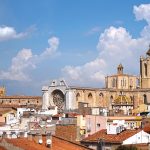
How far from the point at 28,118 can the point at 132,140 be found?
2316 centimetres

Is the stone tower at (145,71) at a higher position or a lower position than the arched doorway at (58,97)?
higher

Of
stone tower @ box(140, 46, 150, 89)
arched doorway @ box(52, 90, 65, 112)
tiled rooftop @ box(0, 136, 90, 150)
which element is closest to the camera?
tiled rooftop @ box(0, 136, 90, 150)

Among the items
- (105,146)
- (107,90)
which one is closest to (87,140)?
(105,146)

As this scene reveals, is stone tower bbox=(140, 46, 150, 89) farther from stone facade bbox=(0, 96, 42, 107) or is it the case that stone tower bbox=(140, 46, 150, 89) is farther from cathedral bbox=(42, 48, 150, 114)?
stone facade bbox=(0, 96, 42, 107)

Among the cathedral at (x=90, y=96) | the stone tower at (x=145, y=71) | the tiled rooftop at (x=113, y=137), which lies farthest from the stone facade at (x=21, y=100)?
the tiled rooftop at (x=113, y=137)

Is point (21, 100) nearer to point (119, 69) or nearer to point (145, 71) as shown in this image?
point (119, 69)

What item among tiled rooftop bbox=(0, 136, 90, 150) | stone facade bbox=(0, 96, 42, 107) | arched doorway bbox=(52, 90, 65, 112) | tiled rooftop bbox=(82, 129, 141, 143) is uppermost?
stone facade bbox=(0, 96, 42, 107)

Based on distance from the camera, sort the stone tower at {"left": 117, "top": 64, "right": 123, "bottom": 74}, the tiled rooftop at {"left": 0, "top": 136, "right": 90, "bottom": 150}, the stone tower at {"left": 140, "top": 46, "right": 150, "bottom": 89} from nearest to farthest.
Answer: the tiled rooftop at {"left": 0, "top": 136, "right": 90, "bottom": 150}
the stone tower at {"left": 140, "top": 46, "right": 150, "bottom": 89}
the stone tower at {"left": 117, "top": 64, "right": 123, "bottom": 74}

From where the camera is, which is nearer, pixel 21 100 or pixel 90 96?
pixel 90 96

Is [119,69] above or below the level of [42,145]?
above

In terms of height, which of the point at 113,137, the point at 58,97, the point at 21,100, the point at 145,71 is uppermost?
the point at 145,71

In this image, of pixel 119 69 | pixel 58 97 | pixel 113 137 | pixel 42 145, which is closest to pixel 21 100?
pixel 58 97

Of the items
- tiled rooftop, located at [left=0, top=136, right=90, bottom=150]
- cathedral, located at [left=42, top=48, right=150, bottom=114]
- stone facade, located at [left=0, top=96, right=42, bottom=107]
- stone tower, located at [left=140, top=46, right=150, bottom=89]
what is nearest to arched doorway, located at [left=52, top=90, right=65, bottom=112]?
cathedral, located at [left=42, top=48, right=150, bottom=114]

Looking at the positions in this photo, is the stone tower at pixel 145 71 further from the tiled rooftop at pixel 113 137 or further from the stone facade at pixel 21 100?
the tiled rooftop at pixel 113 137
